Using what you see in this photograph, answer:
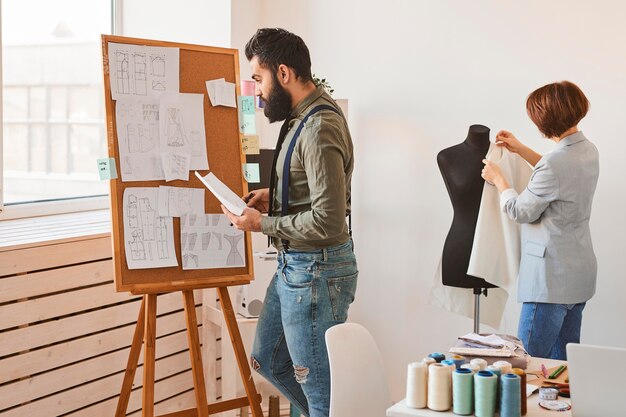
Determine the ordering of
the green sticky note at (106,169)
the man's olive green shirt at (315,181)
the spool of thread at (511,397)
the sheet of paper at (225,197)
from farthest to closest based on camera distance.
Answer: the green sticky note at (106,169) < the sheet of paper at (225,197) < the man's olive green shirt at (315,181) < the spool of thread at (511,397)

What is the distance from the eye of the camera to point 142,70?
300 centimetres

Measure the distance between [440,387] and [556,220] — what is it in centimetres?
131

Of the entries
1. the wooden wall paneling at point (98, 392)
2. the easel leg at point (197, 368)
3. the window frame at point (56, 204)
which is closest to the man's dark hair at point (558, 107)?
the easel leg at point (197, 368)

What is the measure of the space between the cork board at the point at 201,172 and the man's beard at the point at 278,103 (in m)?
0.54

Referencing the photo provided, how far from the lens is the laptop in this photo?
1807mm

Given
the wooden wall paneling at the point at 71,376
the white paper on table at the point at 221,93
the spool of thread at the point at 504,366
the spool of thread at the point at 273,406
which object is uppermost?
the white paper on table at the point at 221,93

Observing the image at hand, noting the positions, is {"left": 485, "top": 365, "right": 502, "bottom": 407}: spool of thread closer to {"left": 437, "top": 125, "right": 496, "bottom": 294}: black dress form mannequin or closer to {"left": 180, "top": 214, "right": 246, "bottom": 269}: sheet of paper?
{"left": 180, "top": 214, "right": 246, "bottom": 269}: sheet of paper

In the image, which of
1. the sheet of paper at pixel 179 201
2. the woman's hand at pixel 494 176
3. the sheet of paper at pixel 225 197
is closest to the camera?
the sheet of paper at pixel 225 197

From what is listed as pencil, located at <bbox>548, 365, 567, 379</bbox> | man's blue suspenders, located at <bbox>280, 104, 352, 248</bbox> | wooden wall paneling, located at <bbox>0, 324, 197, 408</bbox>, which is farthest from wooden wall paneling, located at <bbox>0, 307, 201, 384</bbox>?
pencil, located at <bbox>548, 365, 567, 379</bbox>

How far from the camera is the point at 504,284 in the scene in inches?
136

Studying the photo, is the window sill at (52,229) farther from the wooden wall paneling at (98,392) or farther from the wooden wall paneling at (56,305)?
the wooden wall paneling at (98,392)

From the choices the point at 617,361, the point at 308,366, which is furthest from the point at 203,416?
the point at 617,361

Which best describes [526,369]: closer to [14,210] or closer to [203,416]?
[203,416]

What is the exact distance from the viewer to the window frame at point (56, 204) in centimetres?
366
